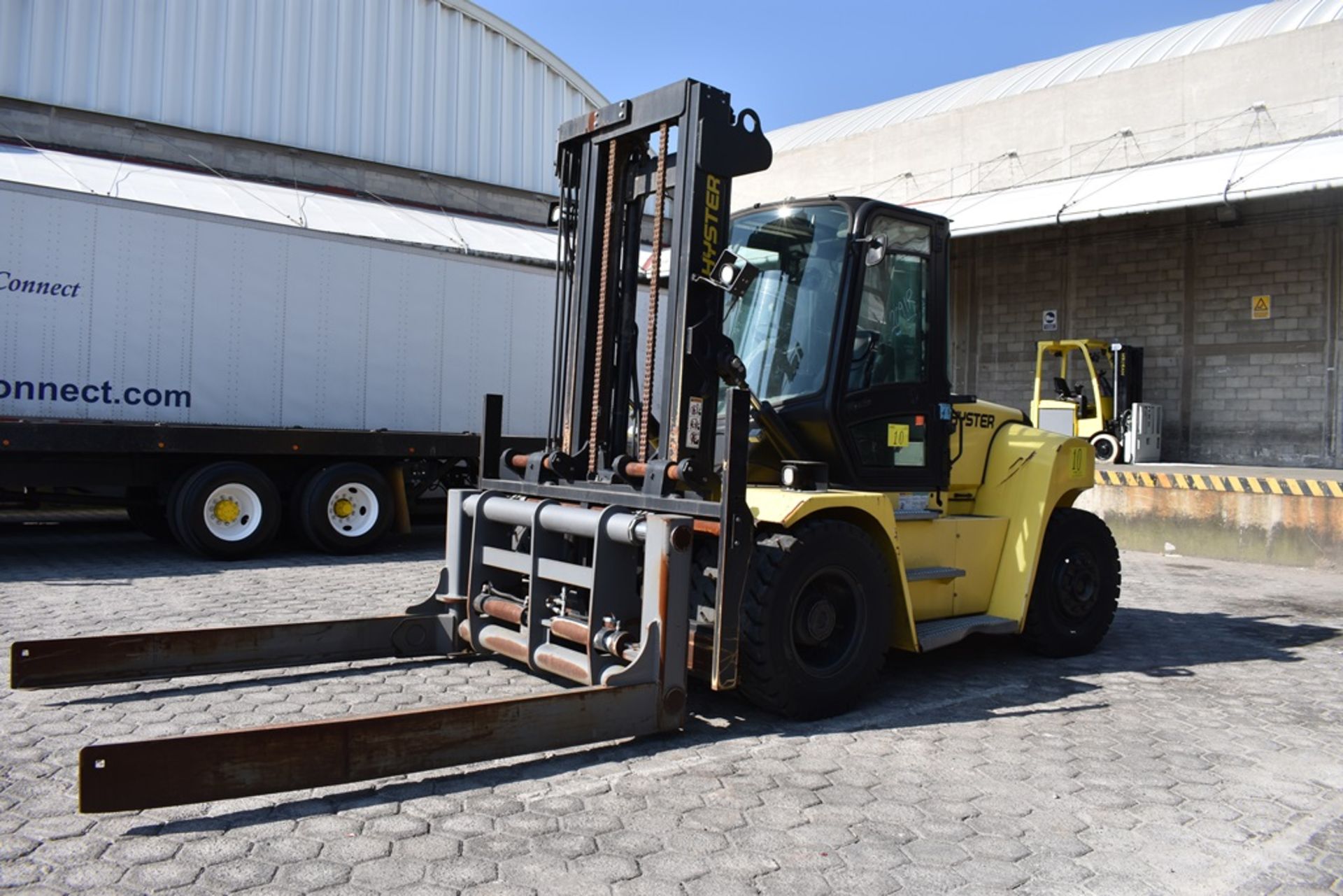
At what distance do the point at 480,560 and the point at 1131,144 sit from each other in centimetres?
1913

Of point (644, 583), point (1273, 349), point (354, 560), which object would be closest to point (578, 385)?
point (644, 583)

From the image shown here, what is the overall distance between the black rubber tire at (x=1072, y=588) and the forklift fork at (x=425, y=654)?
9.67ft

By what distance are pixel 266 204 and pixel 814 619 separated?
979 cm

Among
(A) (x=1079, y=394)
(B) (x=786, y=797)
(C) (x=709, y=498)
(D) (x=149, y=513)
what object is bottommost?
(B) (x=786, y=797)

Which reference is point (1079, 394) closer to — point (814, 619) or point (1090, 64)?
point (1090, 64)

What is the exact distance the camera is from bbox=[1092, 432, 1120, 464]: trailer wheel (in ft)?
64.2

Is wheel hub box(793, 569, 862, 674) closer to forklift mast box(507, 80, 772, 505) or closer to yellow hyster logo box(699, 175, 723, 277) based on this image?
forklift mast box(507, 80, 772, 505)

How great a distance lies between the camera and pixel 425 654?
5.88m

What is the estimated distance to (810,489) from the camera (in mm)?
5324

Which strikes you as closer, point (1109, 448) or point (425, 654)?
point (425, 654)

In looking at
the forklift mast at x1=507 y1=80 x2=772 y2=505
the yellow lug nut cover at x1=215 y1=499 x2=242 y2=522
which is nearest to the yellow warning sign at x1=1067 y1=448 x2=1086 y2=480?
the forklift mast at x1=507 y1=80 x2=772 y2=505

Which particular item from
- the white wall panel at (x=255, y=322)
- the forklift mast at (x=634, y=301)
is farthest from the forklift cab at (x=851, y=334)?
the white wall panel at (x=255, y=322)

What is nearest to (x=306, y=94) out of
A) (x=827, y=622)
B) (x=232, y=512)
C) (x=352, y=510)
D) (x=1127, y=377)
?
(x=352, y=510)

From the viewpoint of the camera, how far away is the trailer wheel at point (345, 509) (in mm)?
10734
